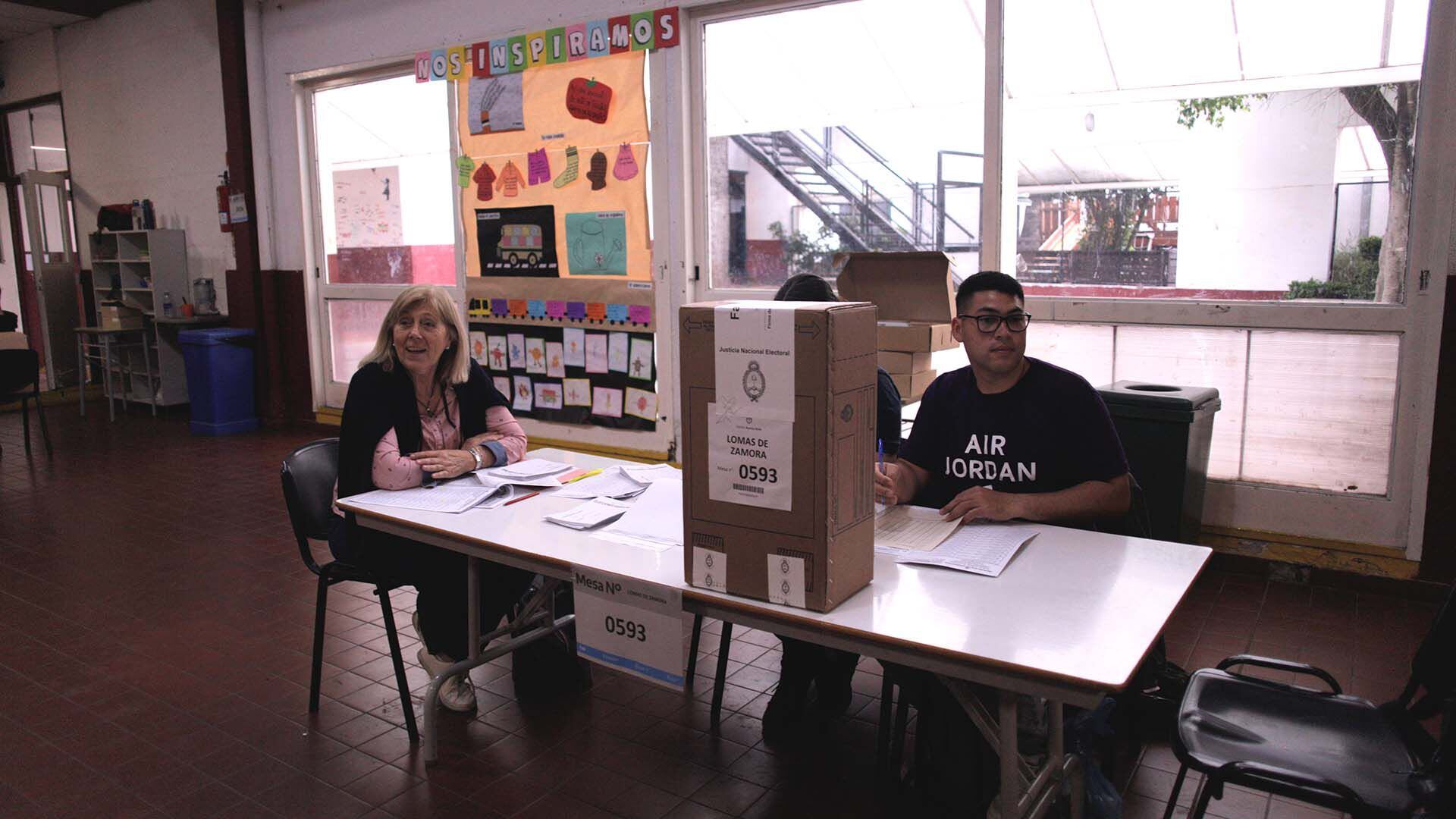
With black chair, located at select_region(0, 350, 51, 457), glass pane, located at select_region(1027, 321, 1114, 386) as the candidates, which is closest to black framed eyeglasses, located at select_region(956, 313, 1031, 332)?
glass pane, located at select_region(1027, 321, 1114, 386)

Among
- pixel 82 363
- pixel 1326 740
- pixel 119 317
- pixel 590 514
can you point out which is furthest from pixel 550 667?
pixel 82 363

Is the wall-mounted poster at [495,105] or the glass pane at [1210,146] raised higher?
the wall-mounted poster at [495,105]

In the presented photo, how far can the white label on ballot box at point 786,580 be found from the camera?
1784mm

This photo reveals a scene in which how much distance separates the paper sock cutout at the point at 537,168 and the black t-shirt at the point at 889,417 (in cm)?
369

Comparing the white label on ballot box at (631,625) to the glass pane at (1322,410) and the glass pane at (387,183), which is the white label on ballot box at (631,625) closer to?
the glass pane at (1322,410)

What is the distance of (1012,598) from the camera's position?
1.84 metres

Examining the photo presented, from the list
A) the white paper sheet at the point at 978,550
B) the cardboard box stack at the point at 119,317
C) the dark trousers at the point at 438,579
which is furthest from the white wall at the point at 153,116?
the white paper sheet at the point at 978,550

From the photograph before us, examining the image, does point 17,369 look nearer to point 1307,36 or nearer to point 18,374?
point 18,374

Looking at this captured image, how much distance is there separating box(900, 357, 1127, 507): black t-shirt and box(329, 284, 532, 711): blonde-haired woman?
1.33m

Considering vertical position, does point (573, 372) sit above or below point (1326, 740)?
above

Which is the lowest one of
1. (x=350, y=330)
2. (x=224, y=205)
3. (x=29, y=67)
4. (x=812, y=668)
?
(x=812, y=668)

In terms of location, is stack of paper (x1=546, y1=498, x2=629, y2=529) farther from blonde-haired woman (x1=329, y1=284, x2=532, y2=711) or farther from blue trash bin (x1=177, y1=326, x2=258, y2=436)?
blue trash bin (x1=177, y1=326, x2=258, y2=436)

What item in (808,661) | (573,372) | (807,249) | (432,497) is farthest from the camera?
(573,372)

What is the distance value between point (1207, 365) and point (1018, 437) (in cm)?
225
